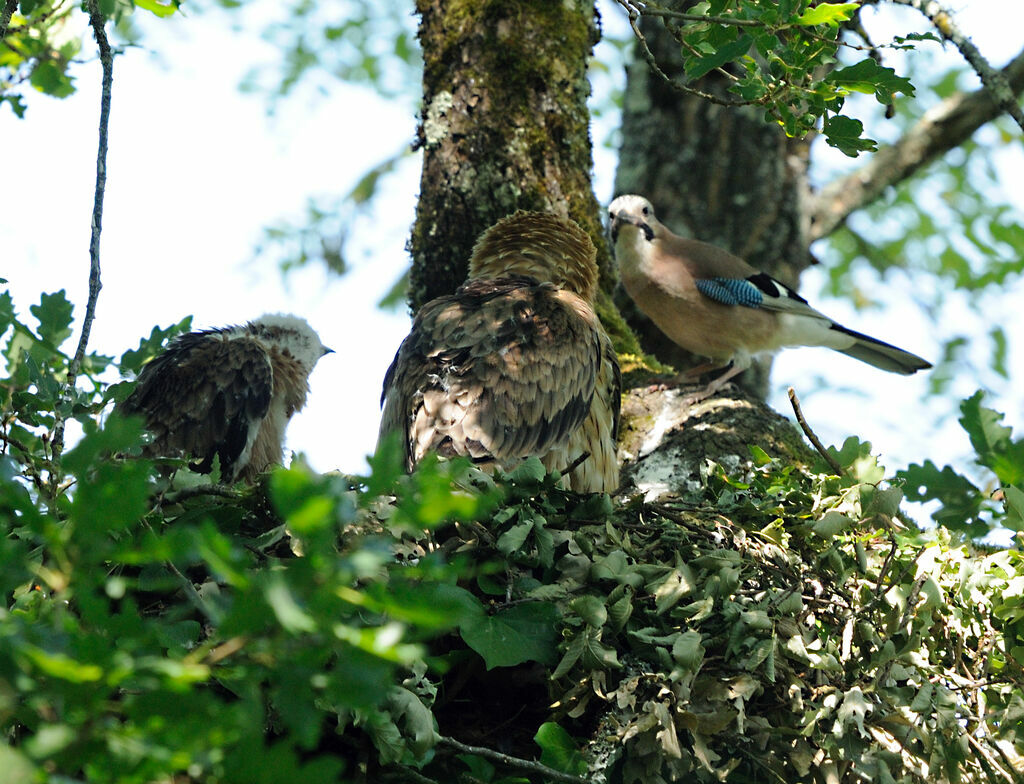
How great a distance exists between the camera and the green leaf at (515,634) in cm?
289

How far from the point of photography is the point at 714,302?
5.90 meters

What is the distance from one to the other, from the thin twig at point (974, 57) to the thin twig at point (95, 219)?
118 inches

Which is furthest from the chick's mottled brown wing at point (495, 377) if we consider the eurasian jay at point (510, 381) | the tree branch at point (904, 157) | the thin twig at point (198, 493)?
the tree branch at point (904, 157)

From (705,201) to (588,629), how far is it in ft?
15.4

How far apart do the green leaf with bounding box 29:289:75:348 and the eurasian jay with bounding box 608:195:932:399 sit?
3.12m

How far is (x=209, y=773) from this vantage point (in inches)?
64.2

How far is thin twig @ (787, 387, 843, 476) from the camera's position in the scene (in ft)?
12.2

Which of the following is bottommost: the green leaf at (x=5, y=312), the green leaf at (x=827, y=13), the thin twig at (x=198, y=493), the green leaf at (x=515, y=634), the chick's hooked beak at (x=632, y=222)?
the green leaf at (x=515, y=634)

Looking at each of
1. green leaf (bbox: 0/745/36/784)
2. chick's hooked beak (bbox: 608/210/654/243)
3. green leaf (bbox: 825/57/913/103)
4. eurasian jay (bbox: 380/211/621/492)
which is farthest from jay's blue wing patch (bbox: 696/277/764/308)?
green leaf (bbox: 0/745/36/784)

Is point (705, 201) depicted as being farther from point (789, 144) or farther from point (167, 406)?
point (167, 406)

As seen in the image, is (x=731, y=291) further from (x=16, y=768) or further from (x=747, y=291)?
(x=16, y=768)

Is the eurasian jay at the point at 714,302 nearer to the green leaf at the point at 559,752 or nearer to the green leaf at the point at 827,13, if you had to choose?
the green leaf at the point at 827,13

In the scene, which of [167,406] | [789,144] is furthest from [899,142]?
[167,406]

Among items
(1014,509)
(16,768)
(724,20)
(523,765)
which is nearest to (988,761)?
(1014,509)
